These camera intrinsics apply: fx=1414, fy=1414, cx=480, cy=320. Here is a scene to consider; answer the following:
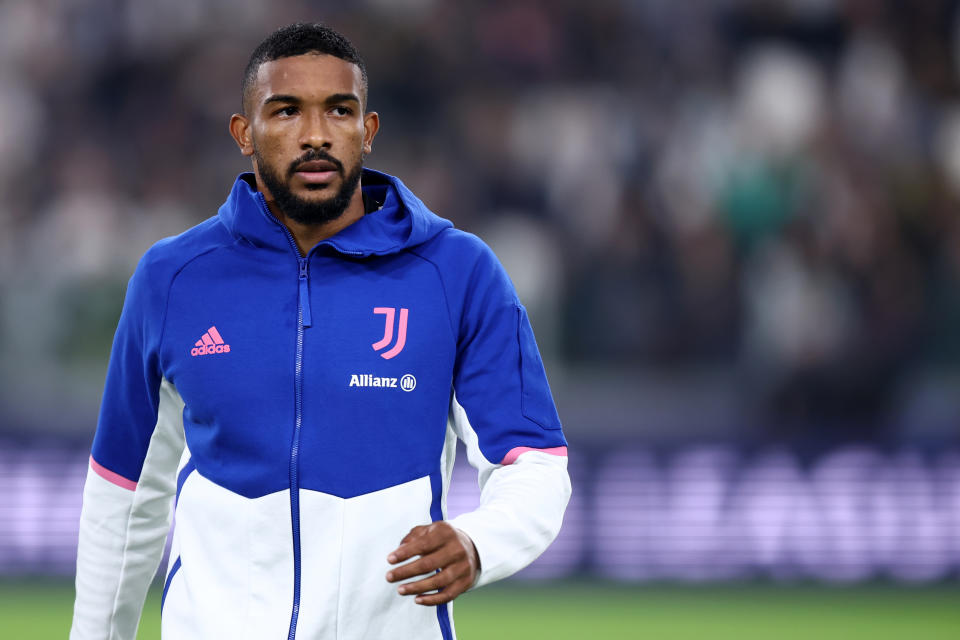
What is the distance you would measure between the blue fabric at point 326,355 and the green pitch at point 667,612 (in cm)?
426

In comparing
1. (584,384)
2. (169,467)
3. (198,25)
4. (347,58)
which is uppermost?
(198,25)

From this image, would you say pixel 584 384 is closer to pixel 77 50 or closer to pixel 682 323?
pixel 682 323

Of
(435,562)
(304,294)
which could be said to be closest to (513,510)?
(435,562)

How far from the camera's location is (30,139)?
31.9 ft

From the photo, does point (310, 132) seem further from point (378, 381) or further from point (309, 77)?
point (378, 381)

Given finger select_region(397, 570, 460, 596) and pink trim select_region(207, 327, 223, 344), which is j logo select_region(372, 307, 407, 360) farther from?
finger select_region(397, 570, 460, 596)

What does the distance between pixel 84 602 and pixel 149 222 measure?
21.3 ft

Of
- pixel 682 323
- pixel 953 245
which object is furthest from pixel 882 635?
pixel 953 245

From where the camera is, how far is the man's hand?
2.33m

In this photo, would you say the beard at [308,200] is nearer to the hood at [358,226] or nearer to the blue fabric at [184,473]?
the hood at [358,226]

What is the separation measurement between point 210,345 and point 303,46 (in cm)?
61

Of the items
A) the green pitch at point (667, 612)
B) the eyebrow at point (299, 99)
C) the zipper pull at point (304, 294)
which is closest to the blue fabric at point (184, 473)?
the zipper pull at point (304, 294)

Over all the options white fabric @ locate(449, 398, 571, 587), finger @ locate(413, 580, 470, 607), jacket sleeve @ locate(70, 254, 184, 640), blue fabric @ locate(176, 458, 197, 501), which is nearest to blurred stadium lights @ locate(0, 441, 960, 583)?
jacket sleeve @ locate(70, 254, 184, 640)

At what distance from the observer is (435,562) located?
2.34 meters
